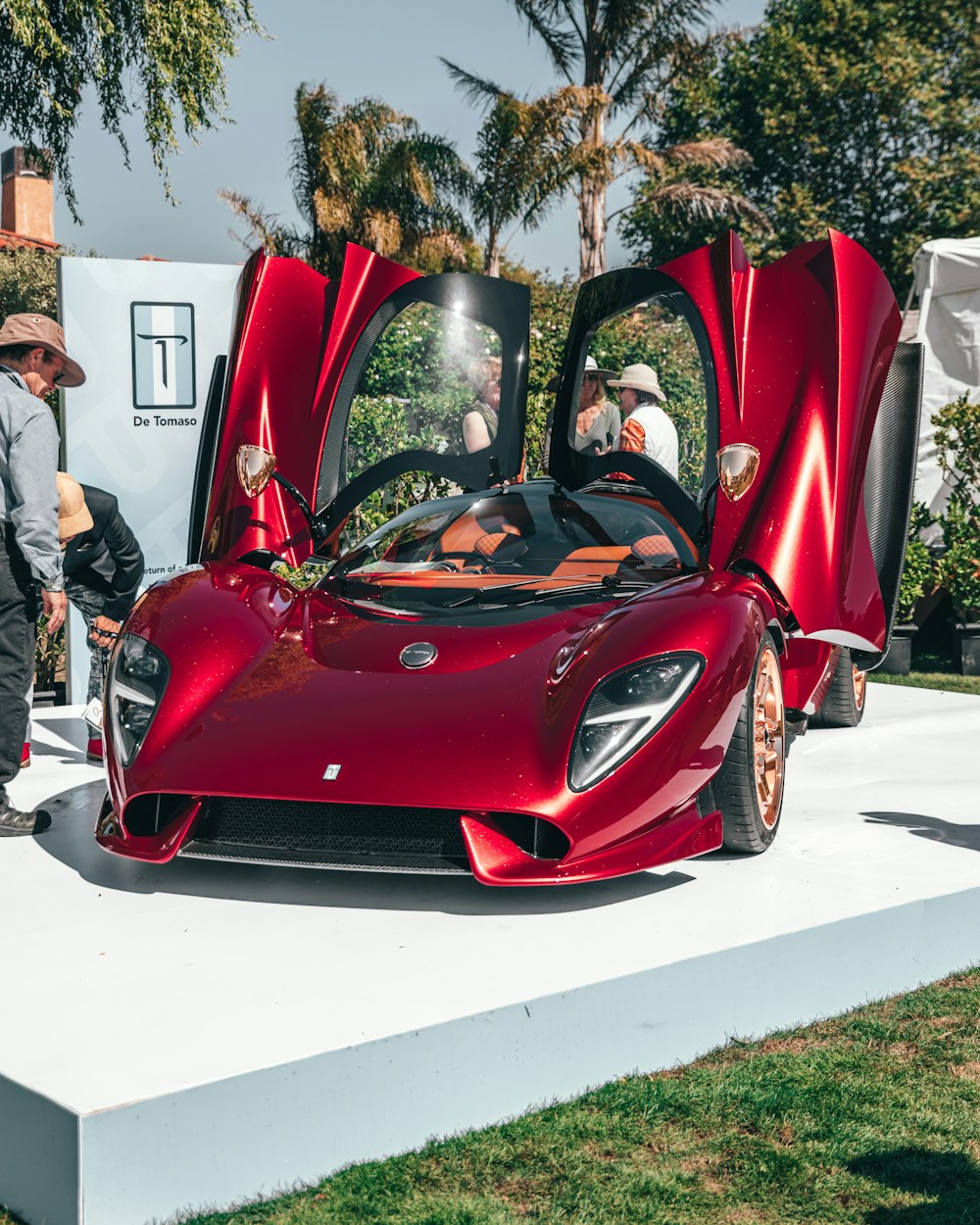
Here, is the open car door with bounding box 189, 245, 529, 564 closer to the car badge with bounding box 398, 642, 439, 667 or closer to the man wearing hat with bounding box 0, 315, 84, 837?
the man wearing hat with bounding box 0, 315, 84, 837

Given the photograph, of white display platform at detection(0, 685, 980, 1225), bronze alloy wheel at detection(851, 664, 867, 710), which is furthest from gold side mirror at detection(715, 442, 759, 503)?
bronze alloy wheel at detection(851, 664, 867, 710)

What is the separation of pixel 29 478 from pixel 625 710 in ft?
7.34

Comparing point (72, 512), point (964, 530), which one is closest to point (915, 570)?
point (964, 530)

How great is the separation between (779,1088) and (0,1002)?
1753 millimetres

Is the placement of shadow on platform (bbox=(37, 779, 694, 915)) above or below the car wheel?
below

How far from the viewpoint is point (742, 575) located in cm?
510

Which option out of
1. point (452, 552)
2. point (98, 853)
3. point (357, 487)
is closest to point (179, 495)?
point (357, 487)

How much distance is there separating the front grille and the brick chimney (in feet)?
107

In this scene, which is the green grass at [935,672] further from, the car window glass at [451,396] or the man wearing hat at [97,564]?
the man wearing hat at [97,564]

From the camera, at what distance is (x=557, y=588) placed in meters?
4.88

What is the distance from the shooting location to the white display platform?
2.70 metres

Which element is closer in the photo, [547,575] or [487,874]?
[487,874]

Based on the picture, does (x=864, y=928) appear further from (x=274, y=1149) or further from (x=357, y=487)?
(x=357, y=487)

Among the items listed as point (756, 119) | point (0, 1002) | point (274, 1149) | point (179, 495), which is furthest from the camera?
point (756, 119)
